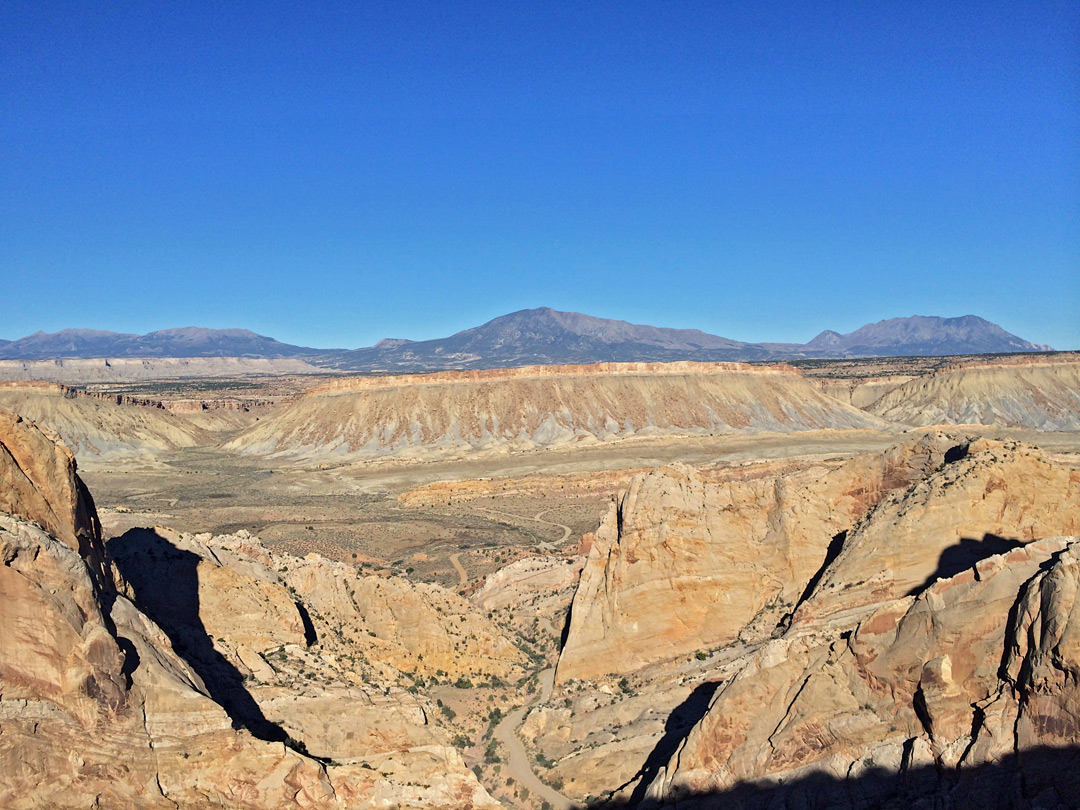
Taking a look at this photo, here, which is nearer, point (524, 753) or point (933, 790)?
point (933, 790)

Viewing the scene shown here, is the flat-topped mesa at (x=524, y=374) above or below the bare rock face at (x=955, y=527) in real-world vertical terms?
above

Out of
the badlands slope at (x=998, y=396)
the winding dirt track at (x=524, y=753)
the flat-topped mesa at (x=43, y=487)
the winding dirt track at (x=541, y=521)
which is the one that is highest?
the badlands slope at (x=998, y=396)

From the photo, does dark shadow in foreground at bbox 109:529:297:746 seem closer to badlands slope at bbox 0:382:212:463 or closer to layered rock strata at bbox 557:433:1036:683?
layered rock strata at bbox 557:433:1036:683

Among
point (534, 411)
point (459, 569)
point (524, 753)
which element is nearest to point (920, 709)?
point (524, 753)

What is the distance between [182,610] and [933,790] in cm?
1502

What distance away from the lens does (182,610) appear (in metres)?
18.9

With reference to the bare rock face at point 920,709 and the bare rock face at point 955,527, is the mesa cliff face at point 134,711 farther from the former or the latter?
the bare rock face at point 955,527

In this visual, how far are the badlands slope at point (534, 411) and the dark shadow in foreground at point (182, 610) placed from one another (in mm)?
72227

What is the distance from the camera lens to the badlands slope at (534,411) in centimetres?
10025

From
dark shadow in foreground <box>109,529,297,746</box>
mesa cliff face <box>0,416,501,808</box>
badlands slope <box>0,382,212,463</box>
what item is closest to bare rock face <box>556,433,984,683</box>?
mesa cliff face <box>0,416,501,808</box>

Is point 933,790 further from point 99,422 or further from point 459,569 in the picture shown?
point 99,422

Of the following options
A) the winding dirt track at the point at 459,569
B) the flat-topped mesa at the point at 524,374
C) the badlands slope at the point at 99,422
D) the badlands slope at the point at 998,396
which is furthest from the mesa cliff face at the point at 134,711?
the badlands slope at the point at 998,396

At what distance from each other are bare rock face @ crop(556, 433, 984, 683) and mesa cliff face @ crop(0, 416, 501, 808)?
715cm

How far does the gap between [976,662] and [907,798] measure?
6.79 feet
